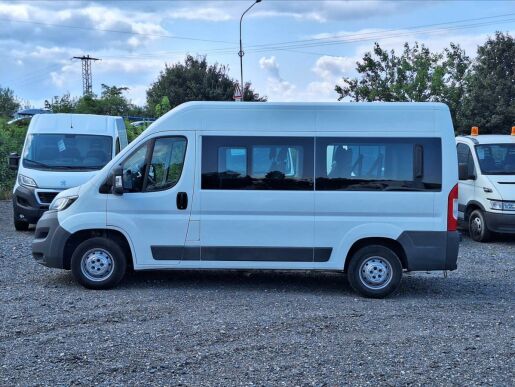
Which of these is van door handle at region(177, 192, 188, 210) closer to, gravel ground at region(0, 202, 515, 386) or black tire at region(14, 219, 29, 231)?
gravel ground at region(0, 202, 515, 386)

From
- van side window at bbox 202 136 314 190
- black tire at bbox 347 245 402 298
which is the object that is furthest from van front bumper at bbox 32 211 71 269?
black tire at bbox 347 245 402 298

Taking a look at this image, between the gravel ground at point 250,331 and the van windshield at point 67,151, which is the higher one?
the van windshield at point 67,151

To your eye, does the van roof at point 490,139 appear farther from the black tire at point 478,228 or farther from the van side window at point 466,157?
the black tire at point 478,228

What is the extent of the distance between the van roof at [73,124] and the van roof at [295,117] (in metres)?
6.36

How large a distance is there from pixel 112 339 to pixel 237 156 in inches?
117

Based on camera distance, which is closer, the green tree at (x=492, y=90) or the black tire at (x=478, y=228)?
the black tire at (x=478, y=228)

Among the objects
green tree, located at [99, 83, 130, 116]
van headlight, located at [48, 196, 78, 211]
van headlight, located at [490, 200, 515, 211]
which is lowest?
van headlight, located at [490, 200, 515, 211]

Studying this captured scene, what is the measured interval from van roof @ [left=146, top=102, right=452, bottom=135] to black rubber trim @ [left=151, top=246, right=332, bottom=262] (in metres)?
1.47

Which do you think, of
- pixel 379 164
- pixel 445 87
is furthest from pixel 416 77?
pixel 379 164

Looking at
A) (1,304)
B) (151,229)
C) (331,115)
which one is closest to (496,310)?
(331,115)

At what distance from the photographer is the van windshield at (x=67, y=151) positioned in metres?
14.1

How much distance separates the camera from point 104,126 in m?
14.9

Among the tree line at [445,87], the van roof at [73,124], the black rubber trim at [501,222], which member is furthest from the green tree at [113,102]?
the black rubber trim at [501,222]

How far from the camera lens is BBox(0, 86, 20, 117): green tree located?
55.0 metres
